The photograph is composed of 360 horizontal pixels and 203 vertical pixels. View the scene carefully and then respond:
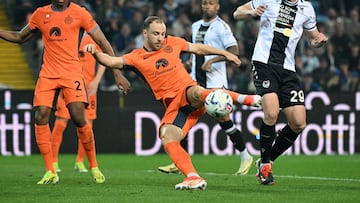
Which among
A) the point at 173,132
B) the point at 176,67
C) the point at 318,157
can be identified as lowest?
the point at 318,157

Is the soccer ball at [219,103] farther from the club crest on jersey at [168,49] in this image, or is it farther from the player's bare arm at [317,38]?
the player's bare arm at [317,38]

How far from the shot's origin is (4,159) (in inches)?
701

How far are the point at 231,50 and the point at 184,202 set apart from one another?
5205 mm

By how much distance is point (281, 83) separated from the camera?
11289mm

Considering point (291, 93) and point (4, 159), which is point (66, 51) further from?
point (4, 159)

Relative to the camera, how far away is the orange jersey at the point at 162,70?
10789mm

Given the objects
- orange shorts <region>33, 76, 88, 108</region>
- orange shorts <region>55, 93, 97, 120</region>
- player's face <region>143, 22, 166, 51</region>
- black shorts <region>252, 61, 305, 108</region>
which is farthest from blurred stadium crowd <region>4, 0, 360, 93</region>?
player's face <region>143, 22, 166, 51</region>

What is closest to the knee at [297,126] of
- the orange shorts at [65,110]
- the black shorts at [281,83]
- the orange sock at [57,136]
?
the black shorts at [281,83]

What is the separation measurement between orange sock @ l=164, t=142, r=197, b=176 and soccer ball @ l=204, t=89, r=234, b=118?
662 millimetres

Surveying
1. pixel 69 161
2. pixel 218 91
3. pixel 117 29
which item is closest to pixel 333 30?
pixel 117 29

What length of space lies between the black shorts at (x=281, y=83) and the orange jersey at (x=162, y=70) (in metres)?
0.89

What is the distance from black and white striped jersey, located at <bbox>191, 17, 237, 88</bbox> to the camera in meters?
14.1

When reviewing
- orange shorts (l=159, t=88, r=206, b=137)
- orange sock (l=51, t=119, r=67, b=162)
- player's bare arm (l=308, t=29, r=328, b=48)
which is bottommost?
orange sock (l=51, t=119, r=67, b=162)

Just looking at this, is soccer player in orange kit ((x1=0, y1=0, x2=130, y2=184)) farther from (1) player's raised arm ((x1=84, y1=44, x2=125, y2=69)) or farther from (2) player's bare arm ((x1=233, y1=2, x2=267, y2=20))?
(2) player's bare arm ((x1=233, y1=2, x2=267, y2=20))
